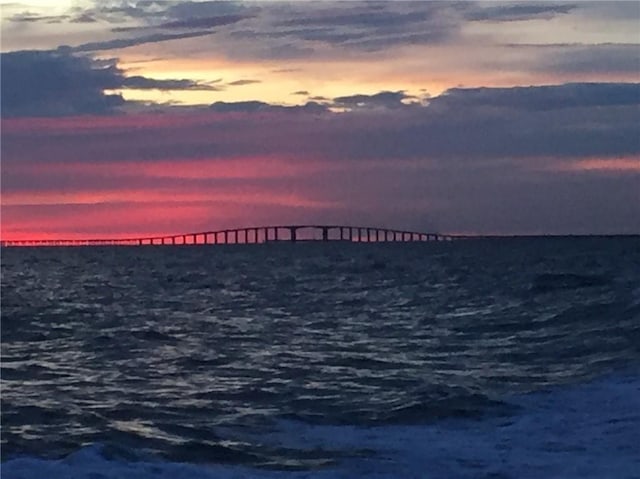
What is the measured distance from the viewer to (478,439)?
14.3m

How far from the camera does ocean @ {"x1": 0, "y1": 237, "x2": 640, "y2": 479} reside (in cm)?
1297

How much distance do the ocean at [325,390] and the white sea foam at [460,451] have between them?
0.12ft

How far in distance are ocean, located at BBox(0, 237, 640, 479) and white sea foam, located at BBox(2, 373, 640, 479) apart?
37mm

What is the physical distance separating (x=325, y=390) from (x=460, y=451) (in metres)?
5.52

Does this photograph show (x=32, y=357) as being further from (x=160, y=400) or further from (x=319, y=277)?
(x=319, y=277)

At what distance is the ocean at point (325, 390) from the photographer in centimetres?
1297

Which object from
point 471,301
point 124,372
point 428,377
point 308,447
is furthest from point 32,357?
point 471,301

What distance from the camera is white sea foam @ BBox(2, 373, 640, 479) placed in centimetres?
1225

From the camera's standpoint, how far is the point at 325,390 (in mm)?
18734

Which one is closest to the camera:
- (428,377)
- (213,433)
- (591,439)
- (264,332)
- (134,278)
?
(591,439)

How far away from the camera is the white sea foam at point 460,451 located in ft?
40.2

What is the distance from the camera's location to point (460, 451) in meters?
13.4

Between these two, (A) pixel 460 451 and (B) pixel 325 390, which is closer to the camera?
(A) pixel 460 451

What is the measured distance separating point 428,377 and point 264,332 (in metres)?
9.76
